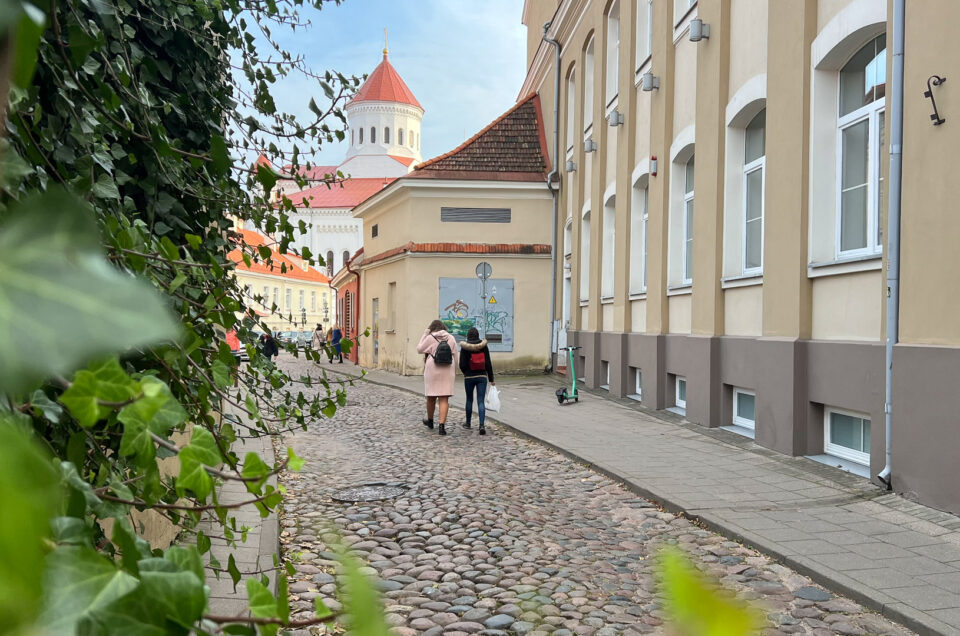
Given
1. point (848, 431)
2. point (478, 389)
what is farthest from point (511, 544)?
point (478, 389)

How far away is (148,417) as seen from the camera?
528mm

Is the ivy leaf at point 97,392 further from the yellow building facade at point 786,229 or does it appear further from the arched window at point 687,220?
the arched window at point 687,220

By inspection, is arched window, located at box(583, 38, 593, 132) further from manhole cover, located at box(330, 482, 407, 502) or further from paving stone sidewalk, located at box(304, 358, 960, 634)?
manhole cover, located at box(330, 482, 407, 502)

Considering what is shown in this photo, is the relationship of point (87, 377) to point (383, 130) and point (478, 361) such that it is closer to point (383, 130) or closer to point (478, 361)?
point (478, 361)

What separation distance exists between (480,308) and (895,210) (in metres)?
16.3

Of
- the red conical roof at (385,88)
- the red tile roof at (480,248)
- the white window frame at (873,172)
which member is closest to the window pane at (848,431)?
the white window frame at (873,172)

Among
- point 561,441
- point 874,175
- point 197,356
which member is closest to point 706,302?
point 561,441

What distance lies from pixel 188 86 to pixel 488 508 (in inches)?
176

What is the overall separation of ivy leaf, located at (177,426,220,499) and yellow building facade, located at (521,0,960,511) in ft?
20.9

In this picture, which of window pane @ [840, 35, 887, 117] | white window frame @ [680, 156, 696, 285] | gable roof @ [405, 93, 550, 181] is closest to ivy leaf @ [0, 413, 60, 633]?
window pane @ [840, 35, 887, 117]

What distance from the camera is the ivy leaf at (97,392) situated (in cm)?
45

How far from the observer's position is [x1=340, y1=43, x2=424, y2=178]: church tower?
86.2 metres

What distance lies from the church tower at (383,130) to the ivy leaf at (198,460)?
283 ft

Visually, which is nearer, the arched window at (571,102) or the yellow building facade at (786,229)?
the yellow building facade at (786,229)
